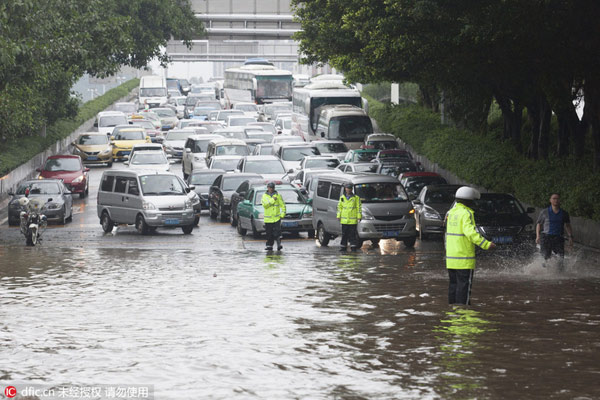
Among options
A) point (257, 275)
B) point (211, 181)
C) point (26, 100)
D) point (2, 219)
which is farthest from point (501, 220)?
point (26, 100)

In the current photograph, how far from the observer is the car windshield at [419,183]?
1313 inches

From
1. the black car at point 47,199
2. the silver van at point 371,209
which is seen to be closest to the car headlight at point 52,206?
the black car at point 47,199

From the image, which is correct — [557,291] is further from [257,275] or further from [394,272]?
[257,275]

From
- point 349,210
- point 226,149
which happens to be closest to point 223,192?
point 349,210

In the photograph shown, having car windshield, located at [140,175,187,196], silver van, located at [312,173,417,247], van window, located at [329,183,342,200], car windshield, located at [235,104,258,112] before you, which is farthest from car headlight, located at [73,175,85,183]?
car windshield, located at [235,104,258,112]

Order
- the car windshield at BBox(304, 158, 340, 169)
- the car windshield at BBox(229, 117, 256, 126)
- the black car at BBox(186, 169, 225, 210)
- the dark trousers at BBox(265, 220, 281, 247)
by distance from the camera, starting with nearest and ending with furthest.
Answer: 1. the dark trousers at BBox(265, 220, 281, 247)
2. the black car at BBox(186, 169, 225, 210)
3. the car windshield at BBox(304, 158, 340, 169)
4. the car windshield at BBox(229, 117, 256, 126)

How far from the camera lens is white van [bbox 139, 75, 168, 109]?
307 ft

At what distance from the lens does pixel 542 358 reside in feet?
39.5

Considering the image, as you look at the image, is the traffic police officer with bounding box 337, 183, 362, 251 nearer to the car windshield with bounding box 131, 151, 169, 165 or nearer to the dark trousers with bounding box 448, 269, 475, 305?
the dark trousers with bounding box 448, 269, 475, 305

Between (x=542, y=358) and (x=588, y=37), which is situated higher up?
(x=588, y=37)

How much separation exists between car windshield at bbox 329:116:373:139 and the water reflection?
37783 millimetres

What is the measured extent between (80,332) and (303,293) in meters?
4.73

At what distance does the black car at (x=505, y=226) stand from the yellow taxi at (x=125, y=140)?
32.8 metres

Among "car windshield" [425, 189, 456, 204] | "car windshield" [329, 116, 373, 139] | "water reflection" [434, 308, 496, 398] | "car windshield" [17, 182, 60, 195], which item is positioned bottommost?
"water reflection" [434, 308, 496, 398]
